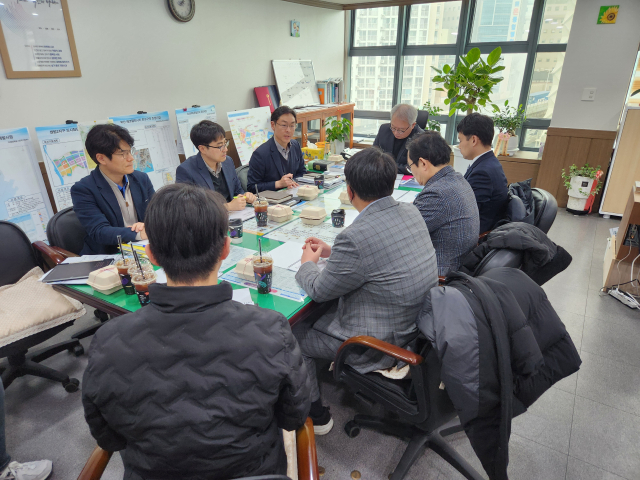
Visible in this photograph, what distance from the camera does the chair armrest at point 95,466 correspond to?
0.96m

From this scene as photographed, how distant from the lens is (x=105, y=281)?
1.53 metres

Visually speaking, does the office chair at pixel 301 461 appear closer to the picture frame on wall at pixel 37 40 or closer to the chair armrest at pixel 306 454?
the chair armrest at pixel 306 454

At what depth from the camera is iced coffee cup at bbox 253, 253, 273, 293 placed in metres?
1.48

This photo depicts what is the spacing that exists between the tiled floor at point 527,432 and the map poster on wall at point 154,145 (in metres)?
1.68

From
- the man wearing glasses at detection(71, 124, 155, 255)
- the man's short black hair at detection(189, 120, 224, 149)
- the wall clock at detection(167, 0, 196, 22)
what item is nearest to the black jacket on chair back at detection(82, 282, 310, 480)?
the man wearing glasses at detection(71, 124, 155, 255)

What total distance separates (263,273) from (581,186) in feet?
14.5

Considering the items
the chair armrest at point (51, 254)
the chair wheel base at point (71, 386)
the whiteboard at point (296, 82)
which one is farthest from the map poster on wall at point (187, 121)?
the chair wheel base at point (71, 386)

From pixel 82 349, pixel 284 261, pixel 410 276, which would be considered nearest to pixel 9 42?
pixel 82 349

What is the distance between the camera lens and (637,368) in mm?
2219

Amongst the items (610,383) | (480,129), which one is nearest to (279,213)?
(480,129)

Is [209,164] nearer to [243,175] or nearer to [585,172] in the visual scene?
[243,175]

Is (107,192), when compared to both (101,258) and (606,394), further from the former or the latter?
(606,394)

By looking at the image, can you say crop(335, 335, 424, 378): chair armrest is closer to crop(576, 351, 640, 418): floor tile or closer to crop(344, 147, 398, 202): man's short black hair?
crop(344, 147, 398, 202): man's short black hair

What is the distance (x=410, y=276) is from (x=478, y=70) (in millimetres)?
3728
